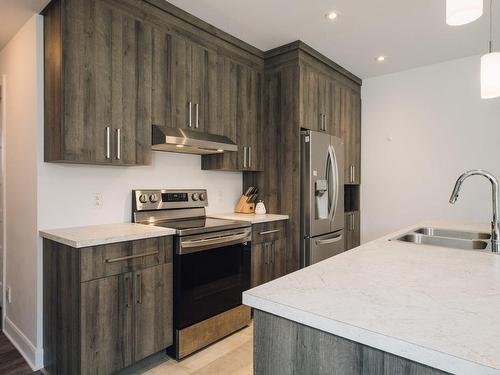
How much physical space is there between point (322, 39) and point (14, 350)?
3.66 meters

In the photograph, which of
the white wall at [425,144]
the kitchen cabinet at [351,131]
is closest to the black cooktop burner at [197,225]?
the kitchen cabinet at [351,131]

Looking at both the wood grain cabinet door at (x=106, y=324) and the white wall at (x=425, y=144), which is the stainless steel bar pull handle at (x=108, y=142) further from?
the white wall at (x=425, y=144)

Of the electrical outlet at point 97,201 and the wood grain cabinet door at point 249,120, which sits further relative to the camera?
the wood grain cabinet door at point 249,120

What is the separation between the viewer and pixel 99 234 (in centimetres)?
187

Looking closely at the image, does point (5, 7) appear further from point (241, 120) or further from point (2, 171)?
point (241, 120)

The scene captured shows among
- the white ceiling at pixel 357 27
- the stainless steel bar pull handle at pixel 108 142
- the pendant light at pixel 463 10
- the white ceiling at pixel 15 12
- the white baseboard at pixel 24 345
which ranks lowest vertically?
the white baseboard at pixel 24 345

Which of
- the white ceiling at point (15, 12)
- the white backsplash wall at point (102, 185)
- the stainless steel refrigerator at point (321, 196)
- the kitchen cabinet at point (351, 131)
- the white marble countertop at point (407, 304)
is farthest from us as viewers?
the kitchen cabinet at point (351, 131)

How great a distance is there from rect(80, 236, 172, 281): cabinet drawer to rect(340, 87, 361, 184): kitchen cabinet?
261 centimetres

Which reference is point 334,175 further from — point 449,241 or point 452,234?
point 449,241

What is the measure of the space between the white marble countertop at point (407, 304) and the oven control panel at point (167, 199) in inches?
67.5

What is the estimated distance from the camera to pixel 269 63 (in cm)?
325

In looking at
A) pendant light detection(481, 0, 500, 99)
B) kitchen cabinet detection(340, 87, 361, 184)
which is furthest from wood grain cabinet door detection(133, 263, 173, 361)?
kitchen cabinet detection(340, 87, 361, 184)

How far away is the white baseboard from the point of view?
2078 mm

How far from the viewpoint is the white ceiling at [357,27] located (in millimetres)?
2373
